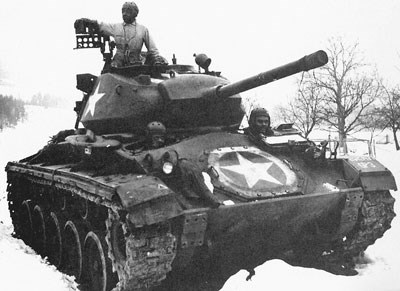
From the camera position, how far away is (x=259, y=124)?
25.5 ft

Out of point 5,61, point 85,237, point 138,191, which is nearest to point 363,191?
point 138,191

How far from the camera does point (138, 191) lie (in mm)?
5602

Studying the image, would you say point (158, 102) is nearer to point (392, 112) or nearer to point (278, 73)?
point (278, 73)

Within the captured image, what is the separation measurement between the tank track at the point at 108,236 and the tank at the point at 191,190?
2cm

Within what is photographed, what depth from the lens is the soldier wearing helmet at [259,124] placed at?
7.77 metres

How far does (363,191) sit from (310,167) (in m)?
0.81

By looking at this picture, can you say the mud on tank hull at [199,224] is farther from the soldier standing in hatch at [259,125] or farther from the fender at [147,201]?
the soldier standing in hatch at [259,125]

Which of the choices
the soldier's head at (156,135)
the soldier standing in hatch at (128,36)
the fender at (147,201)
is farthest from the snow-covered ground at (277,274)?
the soldier standing in hatch at (128,36)

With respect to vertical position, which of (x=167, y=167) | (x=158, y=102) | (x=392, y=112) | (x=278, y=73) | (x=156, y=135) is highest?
(x=278, y=73)

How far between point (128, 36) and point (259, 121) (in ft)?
9.26

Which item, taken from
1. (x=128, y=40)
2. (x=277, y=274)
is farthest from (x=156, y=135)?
(x=128, y=40)

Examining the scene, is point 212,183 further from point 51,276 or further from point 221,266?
point 51,276

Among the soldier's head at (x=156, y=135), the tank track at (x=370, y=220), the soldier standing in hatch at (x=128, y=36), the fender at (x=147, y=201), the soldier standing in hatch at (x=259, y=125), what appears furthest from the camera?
the soldier standing in hatch at (x=128, y=36)

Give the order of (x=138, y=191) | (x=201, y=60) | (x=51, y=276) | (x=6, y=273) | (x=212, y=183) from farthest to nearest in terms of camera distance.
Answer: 1. (x=201, y=60)
2. (x=51, y=276)
3. (x=6, y=273)
4. (x=212, y=183)
5. (x=138, y=191)
